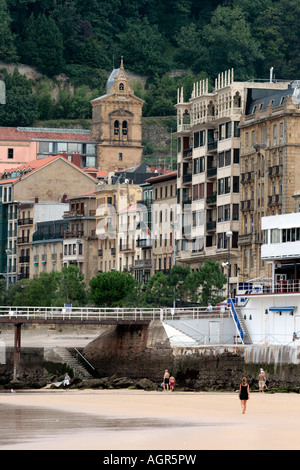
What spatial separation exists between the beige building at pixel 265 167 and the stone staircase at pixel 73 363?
20791mm

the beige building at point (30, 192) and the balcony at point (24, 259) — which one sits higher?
the beige building at point (30, 192)

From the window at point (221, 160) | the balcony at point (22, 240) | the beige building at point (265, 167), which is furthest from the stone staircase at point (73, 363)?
the balcony at point (22, 240)

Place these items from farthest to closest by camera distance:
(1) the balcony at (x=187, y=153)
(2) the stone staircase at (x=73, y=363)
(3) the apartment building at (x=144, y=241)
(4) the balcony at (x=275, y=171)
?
(3) the apartment building at (x=144, y=241), (1) the balcony at (x=187, y=153), (4) the balcony at (x=275, y=171), (2) the stone staircase at (x=73, y=363)

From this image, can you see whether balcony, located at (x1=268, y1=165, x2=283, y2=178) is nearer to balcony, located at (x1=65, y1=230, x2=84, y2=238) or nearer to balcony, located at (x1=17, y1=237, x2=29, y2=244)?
balcony, located at (x1=65, y1=230, x2=84, y2=238)

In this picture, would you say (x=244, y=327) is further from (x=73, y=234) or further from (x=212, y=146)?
(x=73, y=234)

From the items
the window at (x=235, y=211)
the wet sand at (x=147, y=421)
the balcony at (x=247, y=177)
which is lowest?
the wet sand at (x=147, y=421)

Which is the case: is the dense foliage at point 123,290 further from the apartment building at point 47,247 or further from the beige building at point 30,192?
the beige building at point 30,192

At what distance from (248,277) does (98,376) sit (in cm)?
3049

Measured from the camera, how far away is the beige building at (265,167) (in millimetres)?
121812

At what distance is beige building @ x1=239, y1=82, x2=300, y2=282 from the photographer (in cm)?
12181

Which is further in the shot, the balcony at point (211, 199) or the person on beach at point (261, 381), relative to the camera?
the balcony at point (211, 199)

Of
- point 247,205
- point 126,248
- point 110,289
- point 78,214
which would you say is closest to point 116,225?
point 126,248

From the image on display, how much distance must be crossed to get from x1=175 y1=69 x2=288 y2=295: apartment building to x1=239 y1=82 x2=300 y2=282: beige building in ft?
6.92
